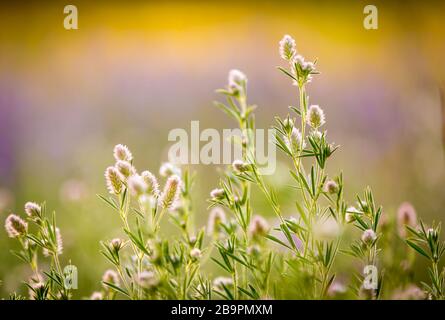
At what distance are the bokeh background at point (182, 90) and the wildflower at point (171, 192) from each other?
1.64 feet

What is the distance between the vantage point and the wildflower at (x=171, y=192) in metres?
0.96

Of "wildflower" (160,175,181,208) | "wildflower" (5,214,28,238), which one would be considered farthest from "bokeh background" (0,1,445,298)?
"wildflower" (160,175,181,208)

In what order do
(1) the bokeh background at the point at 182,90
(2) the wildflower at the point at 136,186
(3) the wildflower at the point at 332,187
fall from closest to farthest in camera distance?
(2) the wildflower at the point at 136,186 → (3) the wildflower at the point at 332,187 → (1) the bokeh background at the point at 182,90

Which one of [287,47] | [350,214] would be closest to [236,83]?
[287,47]

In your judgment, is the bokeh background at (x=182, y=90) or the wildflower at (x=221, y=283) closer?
the wildflower at (x=221, y=283)

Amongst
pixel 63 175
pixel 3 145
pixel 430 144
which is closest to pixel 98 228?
pixel 63 175

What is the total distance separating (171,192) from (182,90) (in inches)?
29.5

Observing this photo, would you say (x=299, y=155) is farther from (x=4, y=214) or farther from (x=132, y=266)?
(x=4, y=214)

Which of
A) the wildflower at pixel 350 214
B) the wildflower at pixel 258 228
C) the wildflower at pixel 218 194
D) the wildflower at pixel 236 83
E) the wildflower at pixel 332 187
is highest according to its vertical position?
the wildflower at pixel 236 83

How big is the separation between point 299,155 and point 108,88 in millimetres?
851

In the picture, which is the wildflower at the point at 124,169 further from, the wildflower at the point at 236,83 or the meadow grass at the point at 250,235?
the wildflower at the point at 236,83

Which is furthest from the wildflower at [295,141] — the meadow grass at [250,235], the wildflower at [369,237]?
the wildflower at [369,237]

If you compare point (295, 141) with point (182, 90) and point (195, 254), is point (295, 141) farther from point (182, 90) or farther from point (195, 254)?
point (182, 90)

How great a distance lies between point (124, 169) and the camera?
38.1 inches
